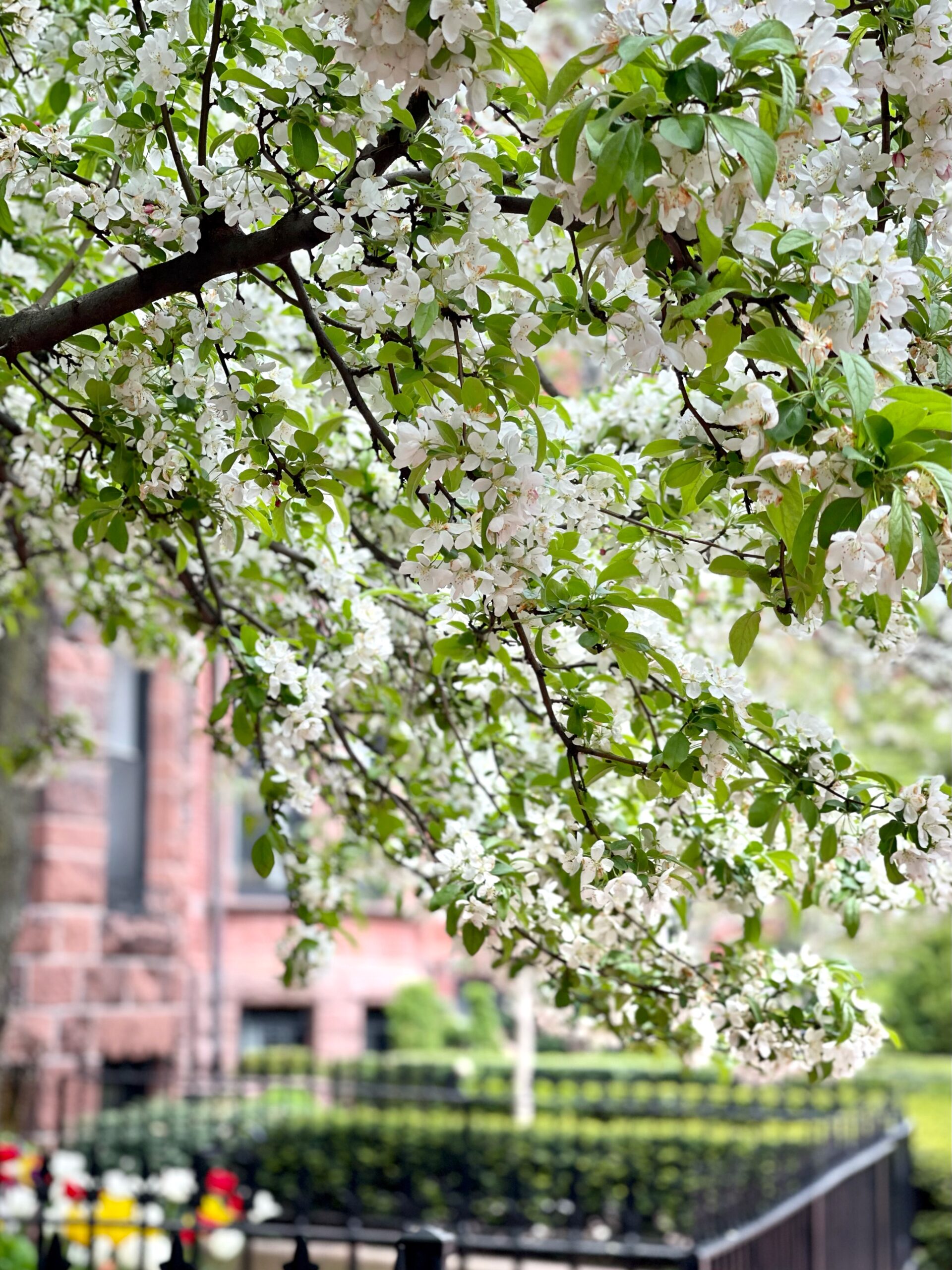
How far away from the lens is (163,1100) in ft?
32.5

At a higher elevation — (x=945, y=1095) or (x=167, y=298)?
(x=167, y=298)

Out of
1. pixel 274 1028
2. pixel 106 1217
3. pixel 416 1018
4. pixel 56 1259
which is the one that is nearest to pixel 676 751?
pixel 56 1259

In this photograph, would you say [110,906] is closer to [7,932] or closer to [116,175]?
[7,932]

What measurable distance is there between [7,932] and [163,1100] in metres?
4.76

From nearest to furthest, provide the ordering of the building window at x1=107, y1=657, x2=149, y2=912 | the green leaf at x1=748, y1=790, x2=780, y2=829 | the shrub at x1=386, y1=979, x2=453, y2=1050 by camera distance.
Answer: the green leaf at x1=748, y1=790, x2=780, y2=829 < the building window at x1=107, y1=657, x2=149, y2=912 < the shrub at x1=386, y1=979, x2=453, y2=1050

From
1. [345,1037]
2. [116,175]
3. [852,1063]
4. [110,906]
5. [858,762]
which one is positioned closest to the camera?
[116,175]

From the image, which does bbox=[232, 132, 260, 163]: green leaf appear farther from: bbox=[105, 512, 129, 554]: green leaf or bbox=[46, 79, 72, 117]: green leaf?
bbox=[46, 79, 72, 117]: green leaf

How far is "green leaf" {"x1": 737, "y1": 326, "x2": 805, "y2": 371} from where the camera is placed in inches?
58.8

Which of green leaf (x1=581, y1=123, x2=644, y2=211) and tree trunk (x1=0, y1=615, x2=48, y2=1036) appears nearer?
green leaf (x1=581, y1=123, x2=644, y2=211)

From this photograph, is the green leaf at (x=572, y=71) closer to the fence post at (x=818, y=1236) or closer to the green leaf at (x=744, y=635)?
the green leaf at (x=744, y=635)

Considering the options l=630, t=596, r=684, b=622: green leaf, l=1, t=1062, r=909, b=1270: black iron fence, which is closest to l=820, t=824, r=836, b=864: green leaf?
l=630, t=596, r=684, b=622: green leaf

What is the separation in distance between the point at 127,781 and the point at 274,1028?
19.5ft

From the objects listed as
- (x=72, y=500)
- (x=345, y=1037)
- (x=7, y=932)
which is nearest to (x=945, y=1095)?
(x=345, y=1037)

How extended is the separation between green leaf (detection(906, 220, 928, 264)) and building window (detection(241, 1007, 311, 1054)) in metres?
14.6
